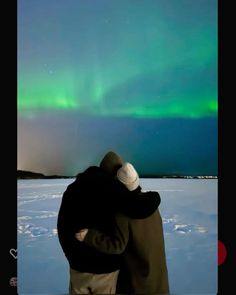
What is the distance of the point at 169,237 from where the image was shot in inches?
114

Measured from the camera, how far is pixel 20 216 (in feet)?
9.59

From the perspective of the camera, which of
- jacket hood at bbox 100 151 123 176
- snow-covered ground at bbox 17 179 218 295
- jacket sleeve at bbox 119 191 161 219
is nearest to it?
jacket sleeve at bbox 119 191 161 219

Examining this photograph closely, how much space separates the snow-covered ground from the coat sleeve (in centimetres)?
46

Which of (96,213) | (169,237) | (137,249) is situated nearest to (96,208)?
(96,213)

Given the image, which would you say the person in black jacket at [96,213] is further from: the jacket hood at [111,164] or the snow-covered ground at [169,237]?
the snow-covered ground at [169,237]

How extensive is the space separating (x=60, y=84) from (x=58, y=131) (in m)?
0.26

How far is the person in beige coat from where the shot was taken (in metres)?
2.49

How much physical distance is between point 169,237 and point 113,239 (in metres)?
0.52

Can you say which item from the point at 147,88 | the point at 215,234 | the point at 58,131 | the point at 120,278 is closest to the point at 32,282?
the point at 120,278

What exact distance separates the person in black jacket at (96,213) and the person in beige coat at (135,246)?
0.11 feet
